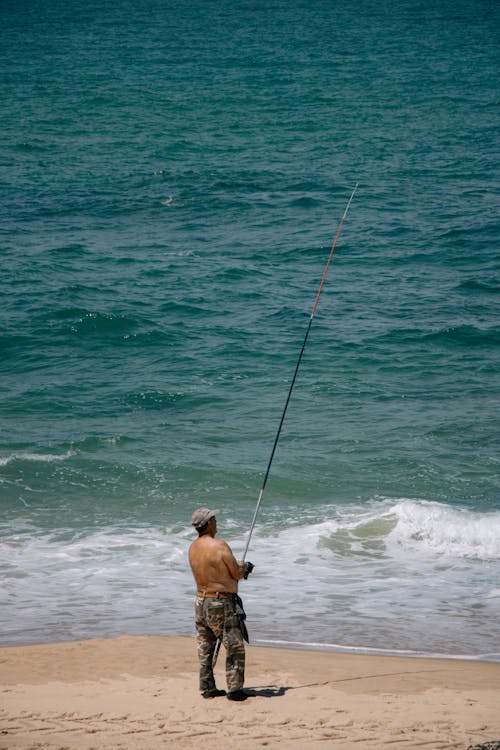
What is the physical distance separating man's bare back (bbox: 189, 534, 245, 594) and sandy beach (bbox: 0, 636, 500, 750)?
711 mm

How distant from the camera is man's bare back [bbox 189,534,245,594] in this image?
6.13 metres

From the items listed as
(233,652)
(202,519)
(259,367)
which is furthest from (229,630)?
(259,367)

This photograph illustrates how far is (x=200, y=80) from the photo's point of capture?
47.2 meters

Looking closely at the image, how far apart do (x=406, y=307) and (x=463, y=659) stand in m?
12.0

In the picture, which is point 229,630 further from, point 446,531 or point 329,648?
point 446,531

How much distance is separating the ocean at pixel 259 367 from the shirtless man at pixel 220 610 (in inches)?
71.0

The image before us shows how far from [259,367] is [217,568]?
1052cm

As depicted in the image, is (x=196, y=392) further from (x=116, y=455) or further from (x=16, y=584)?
(x=16, y=584)

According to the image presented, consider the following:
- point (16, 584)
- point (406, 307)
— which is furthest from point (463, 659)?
point (406, 307)

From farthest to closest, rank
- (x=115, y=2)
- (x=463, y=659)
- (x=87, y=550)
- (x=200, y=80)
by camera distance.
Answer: (x=115, y=2) → (x=200, y=80) → (x=87, y=550) → (x=463, y=659)

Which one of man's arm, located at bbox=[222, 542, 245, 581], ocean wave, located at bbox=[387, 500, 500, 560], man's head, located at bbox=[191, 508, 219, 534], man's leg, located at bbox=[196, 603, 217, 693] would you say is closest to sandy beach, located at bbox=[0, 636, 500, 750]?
man's leg, located at bbox=[196, 603, 217, 693]

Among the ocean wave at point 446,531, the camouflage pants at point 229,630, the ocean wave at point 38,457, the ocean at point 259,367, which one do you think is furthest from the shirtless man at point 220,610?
the ocean wave at point 38,457

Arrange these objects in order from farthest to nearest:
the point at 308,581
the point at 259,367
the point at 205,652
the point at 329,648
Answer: the point at 259,367 < the point at 308,581 < the point at 329,648 < the point at 205,652

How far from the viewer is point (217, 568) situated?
614cm
